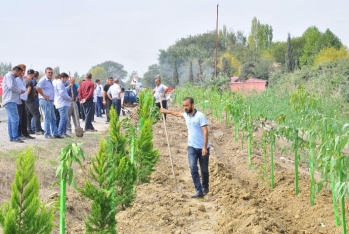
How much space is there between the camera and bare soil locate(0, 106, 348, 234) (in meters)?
7.07

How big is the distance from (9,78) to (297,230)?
6918 mm

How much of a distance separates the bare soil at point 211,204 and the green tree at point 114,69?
138840 mm

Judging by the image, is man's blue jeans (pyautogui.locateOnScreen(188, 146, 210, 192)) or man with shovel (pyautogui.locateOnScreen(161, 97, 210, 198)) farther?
Result: man's blue jeans (pyautogui.locateOnScreen(188, 146, 210, 192))

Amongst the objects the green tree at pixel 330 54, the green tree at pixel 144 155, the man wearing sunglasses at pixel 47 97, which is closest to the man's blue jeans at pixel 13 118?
the man wearing sunglasses at pixel 47 97

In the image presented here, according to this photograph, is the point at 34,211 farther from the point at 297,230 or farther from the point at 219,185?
the point at 219,185

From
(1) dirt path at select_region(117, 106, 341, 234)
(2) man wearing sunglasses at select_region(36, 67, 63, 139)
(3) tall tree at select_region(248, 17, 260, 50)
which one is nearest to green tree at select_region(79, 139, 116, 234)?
(1) dirt path at select_region(117, 106, 341, 234)

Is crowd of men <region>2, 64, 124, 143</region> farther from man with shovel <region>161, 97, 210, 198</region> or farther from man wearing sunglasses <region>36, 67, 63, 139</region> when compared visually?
man with shovel <region>161, 97, 210, 198</region>

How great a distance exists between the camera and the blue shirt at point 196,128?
907 cm

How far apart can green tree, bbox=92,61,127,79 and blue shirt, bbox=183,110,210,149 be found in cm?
14127

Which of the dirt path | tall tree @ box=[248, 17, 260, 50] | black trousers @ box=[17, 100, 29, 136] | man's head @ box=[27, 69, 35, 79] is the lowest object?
the dirt path

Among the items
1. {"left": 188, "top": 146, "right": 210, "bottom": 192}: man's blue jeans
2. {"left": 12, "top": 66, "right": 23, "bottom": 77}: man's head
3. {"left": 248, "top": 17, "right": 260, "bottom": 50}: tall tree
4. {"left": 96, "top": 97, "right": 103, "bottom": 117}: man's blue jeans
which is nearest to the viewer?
{"left": 188, "top": 146, "right": 210, "bottom": 192}: man's blue jeans

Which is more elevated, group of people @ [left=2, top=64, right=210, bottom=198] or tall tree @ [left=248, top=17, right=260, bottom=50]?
tall tree @ [left=248, top=17, right=260, bottom=50]

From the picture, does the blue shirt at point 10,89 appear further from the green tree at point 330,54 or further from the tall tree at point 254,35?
the tall tree at point 254,35

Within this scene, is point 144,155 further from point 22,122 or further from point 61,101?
point 61,101
